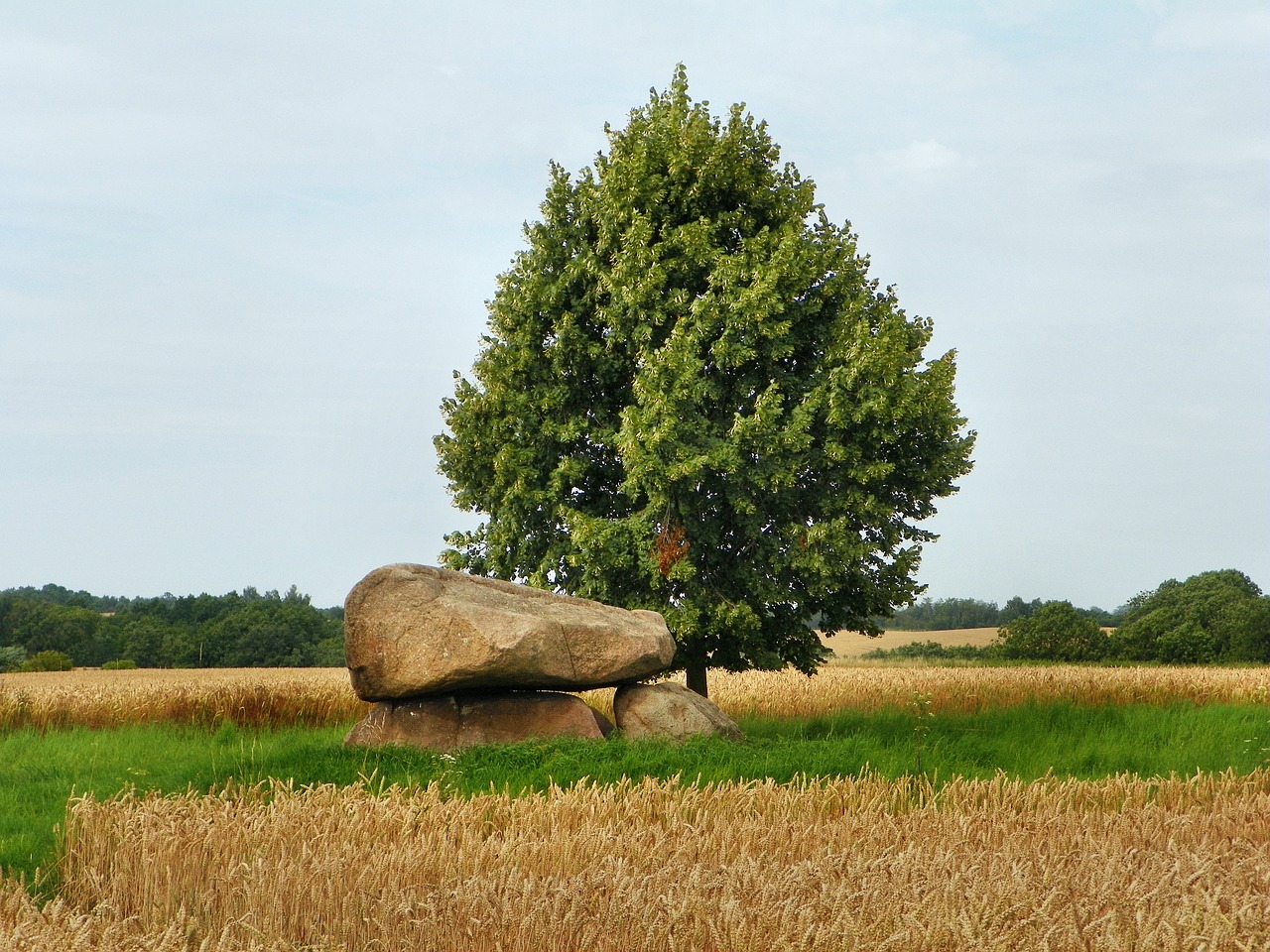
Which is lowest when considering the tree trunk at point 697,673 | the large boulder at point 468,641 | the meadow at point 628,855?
the meadow at point 628,855

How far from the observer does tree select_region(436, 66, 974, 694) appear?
20734 mm

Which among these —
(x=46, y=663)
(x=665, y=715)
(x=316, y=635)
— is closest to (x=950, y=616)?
(x=316, y=635)

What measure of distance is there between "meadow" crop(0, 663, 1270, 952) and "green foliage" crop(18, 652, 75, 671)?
147 ft

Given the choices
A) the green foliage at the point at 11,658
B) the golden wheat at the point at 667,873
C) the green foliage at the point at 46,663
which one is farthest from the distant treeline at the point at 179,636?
the golden wheat at the point at 667,873

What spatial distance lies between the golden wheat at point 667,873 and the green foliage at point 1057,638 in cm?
5321

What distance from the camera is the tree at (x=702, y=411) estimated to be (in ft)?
68.0

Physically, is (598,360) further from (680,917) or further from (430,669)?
(680,917)

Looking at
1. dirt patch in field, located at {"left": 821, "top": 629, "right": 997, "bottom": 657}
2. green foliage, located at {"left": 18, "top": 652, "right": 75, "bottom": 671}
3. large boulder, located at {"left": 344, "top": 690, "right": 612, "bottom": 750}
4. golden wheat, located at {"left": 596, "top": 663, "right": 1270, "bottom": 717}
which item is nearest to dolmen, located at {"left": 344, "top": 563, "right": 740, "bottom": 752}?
large boulder, located at {"left": 344, "top": 690, "right": 612, "bottom": 750}

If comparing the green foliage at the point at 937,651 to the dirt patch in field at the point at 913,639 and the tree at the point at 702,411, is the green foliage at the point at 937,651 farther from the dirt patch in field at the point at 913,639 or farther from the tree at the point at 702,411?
the tree at the point at 702,411

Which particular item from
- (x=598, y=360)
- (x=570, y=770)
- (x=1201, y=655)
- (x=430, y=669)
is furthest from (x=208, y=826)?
(x=1201, y=655)

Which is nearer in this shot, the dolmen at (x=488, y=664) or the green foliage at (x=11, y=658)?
the dolmen at (x=488, y=664)

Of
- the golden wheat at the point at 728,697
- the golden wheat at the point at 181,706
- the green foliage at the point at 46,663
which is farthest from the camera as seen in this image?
the green foliage at the point at 46,663

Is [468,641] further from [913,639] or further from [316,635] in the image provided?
[913,639]

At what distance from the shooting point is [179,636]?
67812 millimetres
